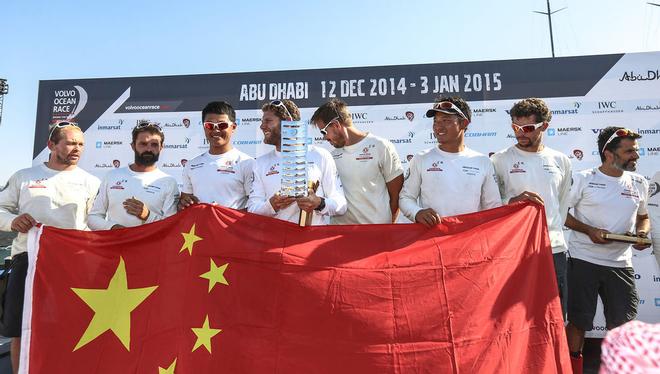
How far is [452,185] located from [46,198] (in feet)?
9.76

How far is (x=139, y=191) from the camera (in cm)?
330

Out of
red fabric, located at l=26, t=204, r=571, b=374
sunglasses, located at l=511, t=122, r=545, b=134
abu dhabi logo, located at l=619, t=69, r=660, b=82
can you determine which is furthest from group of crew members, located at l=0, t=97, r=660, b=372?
abu dhabi logo, located at l=619, t=69, r=660, b=82

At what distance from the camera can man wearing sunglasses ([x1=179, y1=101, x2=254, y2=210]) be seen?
10.4 feet

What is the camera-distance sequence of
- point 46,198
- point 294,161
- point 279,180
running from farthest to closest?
point 46,198, point 279,180, point 294,161

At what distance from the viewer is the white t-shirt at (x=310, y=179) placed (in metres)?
2.91

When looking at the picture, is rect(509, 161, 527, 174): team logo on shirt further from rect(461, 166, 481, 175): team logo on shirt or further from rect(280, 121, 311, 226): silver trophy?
rect(280, 121, 311, 226): silver trophy

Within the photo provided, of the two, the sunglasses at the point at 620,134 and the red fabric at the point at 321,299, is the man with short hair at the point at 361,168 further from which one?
the sunglasses at the point at 620,134

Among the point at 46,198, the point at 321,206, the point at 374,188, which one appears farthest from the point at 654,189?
the point at 46,198

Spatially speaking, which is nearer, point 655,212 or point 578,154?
point 655,212

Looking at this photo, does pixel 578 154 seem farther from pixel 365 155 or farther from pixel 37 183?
pixel 37 183

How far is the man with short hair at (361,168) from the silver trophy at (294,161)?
1.97 feet

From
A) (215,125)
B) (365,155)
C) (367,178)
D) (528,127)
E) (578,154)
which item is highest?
(578,154)

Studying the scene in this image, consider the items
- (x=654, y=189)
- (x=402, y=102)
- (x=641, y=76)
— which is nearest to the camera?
(x=654, y=189)

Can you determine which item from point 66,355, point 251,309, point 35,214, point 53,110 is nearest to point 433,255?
point 251,309
